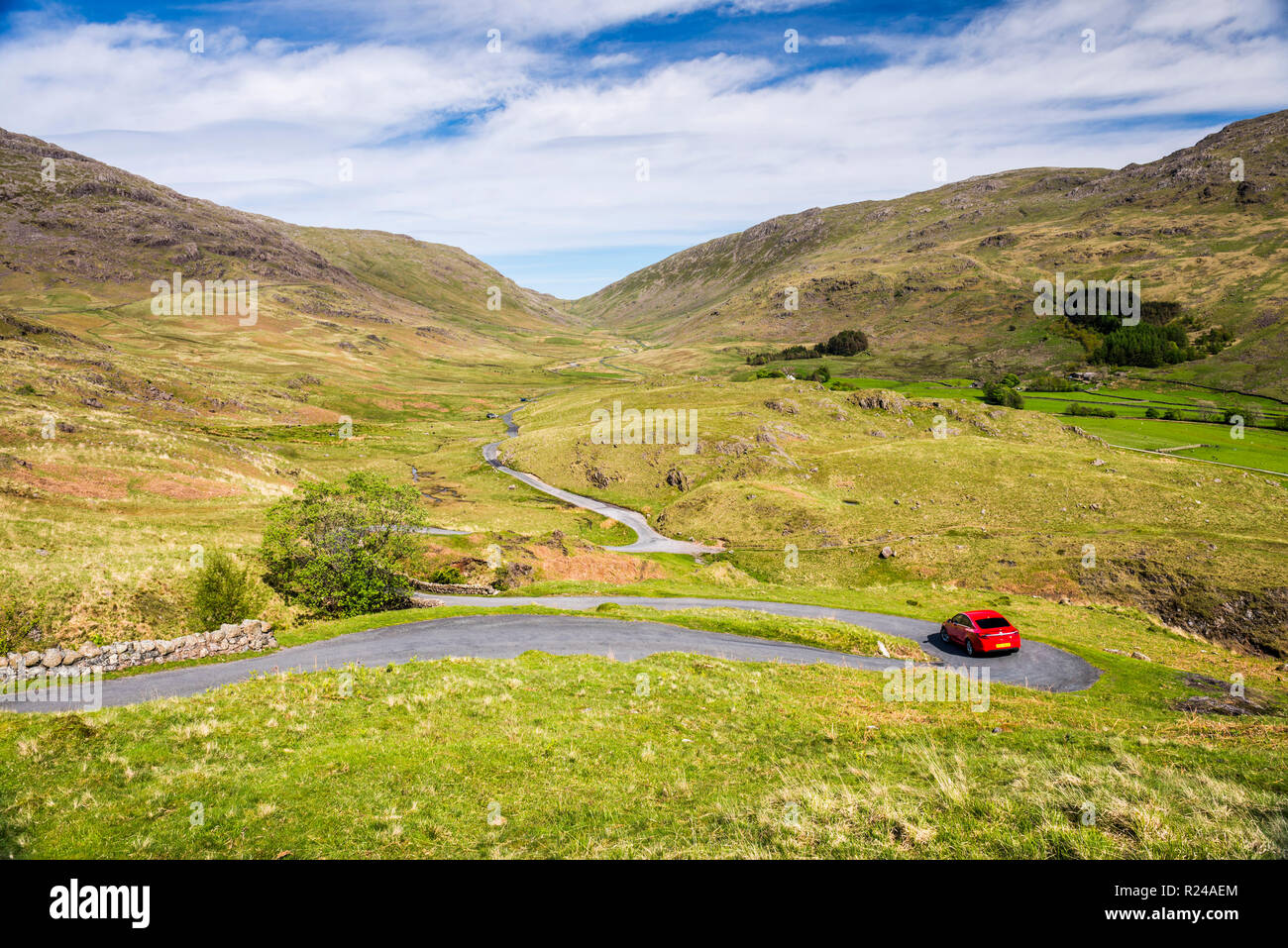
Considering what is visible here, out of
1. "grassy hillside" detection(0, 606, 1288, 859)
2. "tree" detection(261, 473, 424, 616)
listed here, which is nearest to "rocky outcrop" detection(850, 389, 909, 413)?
"tree" detection(261, 473, 424, 616)

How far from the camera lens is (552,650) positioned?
3166 cm

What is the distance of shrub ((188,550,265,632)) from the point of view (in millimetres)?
34375

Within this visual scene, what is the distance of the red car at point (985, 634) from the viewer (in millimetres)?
32969

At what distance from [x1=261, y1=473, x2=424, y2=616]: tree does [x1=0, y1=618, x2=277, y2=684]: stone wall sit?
10191 mm

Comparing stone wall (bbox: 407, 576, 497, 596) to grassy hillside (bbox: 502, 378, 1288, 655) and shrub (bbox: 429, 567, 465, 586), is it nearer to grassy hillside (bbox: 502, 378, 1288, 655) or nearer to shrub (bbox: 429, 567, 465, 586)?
shrub (bbox: 429, 567, 465, 586)

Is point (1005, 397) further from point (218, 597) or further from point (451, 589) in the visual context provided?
point (218, 597)

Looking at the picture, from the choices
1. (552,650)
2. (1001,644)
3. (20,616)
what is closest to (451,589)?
(552,650)

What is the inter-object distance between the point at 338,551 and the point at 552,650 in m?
21.5

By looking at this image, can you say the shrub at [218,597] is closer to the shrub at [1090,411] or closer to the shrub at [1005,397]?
the shrub at [1005,397]
